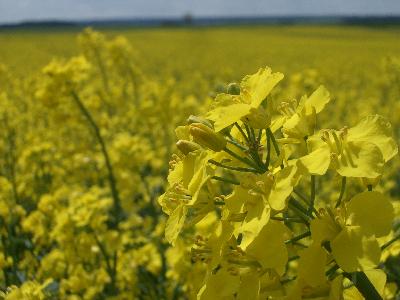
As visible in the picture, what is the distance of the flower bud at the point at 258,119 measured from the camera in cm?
122

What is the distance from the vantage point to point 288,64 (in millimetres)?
20312

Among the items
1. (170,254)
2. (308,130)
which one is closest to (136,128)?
(170,254)

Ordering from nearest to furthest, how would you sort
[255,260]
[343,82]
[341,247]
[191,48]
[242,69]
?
1. [341,247]
2. [255,260]
3. [343,82]
4. [242,69]
5. [191,48]

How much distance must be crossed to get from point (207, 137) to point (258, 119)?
0.12m

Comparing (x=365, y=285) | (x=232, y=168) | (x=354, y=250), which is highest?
(x=232, y=168)

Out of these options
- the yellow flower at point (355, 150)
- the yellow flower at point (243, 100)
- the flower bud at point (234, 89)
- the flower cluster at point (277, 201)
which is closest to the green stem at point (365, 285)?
the flower cluster at point (277, 201)

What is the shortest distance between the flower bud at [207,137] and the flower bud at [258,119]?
76 millimetres

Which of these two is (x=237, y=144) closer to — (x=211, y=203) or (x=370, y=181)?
(x=211, y=203)

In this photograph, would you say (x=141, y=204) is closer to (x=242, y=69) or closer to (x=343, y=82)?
(x=343, y=82)

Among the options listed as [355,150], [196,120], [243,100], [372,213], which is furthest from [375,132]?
[196,120]

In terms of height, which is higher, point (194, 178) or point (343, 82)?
point (194, 178)

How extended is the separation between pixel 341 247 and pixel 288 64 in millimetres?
19748

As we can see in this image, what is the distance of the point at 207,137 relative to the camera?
121 cm

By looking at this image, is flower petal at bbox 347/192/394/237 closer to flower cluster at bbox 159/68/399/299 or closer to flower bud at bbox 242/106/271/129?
flower cluster at bbox 159/68/399/299
